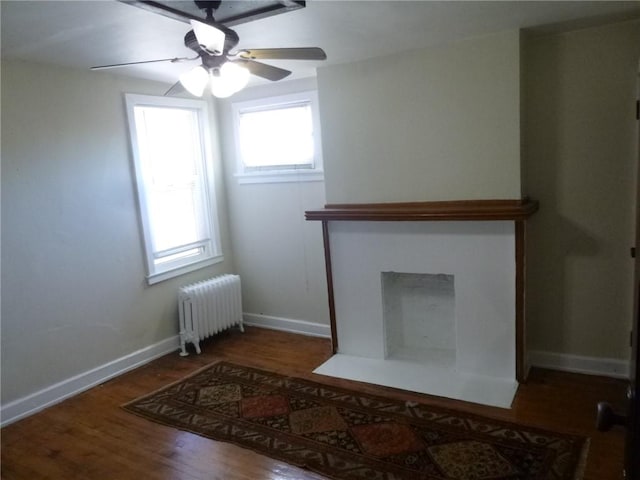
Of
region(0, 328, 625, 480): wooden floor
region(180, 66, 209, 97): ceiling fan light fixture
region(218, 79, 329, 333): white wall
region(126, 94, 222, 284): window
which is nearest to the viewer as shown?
region(180, 66, 209, 97): ceiling fan light fixture

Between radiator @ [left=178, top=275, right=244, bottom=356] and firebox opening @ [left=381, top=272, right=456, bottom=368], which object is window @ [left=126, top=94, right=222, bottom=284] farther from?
firebox opening @ [left=381, top=272, right=456, bottom=368]

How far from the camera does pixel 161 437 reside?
2857 mm

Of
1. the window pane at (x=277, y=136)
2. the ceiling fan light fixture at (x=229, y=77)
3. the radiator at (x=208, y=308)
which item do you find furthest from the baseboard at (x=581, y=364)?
the ceiling fan light fixture at (x=229, y=77)

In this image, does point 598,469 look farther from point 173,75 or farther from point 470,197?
point 173,75

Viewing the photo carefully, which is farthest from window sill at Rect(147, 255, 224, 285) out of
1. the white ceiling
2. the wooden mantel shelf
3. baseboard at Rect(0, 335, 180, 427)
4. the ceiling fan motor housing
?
the ceiling fan motor housing

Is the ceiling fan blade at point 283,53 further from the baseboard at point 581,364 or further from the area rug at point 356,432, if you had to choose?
the baseboard at point 581,364

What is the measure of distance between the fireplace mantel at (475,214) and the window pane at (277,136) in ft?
2.91

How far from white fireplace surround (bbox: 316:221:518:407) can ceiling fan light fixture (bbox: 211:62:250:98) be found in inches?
64.1

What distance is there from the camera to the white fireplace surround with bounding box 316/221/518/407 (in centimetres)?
315

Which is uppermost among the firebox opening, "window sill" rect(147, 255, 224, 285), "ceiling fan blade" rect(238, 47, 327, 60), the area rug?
"ceiling fan blade" rect(238, 47, 327, 60)

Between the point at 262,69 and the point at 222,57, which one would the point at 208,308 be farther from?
the point at 222,57

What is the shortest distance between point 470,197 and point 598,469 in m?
1.70

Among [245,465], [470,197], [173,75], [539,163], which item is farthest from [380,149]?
[245,465]

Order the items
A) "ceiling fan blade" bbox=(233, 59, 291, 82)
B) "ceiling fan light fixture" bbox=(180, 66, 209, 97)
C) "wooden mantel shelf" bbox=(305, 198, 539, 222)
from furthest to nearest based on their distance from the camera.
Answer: "wooden mantel shelf" bbox=(305, 198, 539, 222) → "ceiling fan blade" bbox=(233, 59, 291, 82) → "ceiling fan light fixture" bbox=(180, 66, 209, 97)
